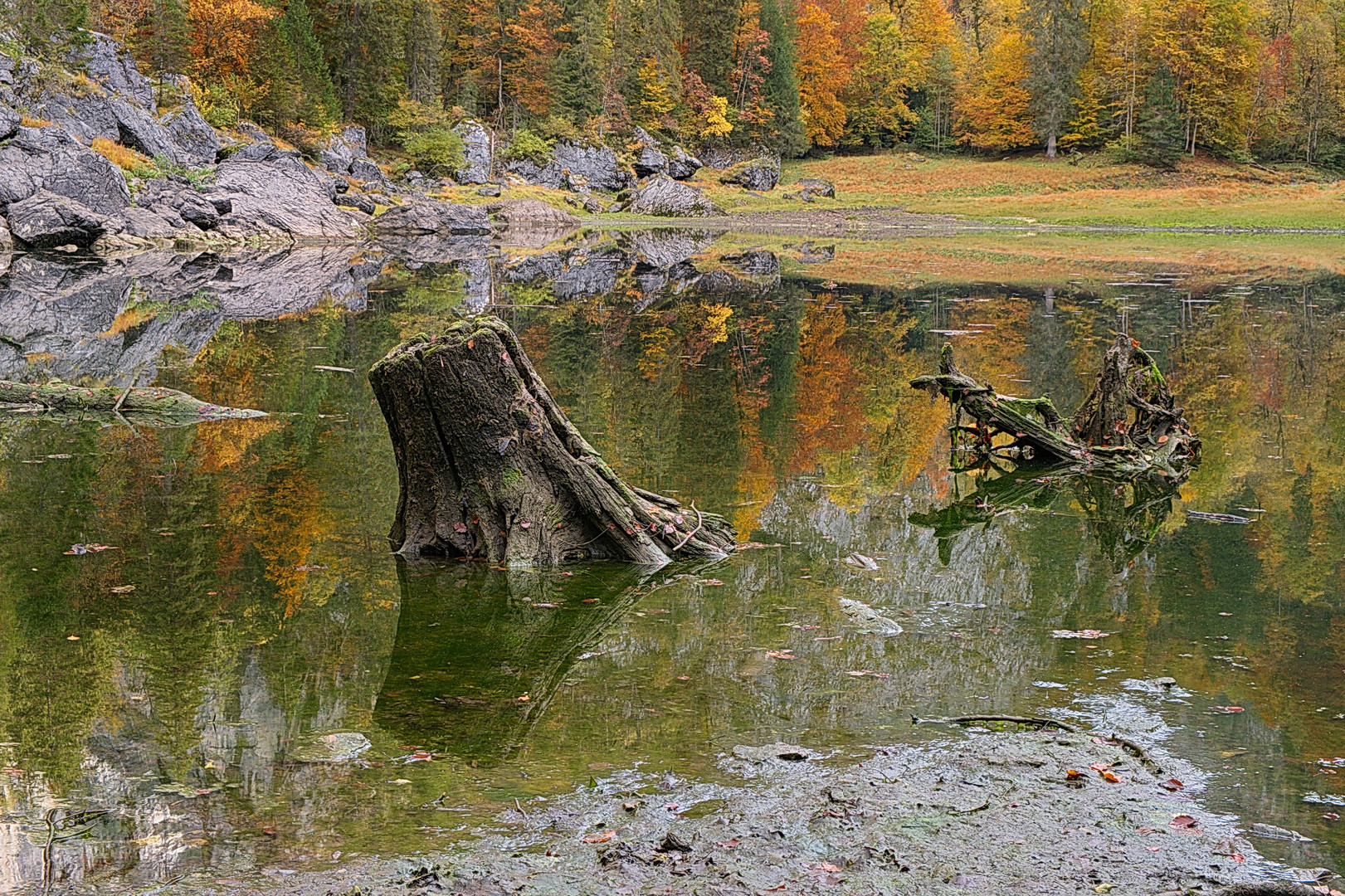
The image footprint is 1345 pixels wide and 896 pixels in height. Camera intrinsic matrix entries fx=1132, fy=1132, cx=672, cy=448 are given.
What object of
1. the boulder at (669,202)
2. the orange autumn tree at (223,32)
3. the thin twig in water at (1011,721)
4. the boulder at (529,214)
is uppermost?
the orange autumn tree at (223,32)

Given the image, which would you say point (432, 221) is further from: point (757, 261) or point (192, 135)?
point (757, 261)

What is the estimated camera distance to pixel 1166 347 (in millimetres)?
19031

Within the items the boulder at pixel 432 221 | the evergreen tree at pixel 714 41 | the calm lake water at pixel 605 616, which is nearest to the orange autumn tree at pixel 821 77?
the evergreen tree at pixel 714 41

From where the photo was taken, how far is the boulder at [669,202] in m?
67.2

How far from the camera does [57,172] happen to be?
121 ft

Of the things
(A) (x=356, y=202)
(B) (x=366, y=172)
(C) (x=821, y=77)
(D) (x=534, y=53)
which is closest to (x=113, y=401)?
(A) (x=356, y=202)

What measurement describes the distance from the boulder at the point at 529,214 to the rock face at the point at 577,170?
589 centimetres

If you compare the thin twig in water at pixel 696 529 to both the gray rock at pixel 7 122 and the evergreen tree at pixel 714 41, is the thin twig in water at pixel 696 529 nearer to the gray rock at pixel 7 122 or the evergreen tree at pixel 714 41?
the gray rock at pixel 7 122

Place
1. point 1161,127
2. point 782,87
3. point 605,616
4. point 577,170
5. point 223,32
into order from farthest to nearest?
1. point 782,87
2. point 1161,127
3. point 577,170
4. point 223,32
5. point 605,616

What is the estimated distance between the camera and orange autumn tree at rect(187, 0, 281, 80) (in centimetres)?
5938

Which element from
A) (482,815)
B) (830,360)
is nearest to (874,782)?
(482,815)

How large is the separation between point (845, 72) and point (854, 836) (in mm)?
91473

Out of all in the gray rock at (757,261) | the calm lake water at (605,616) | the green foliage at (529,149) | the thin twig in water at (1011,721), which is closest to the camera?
the calm lake water at (605,616)

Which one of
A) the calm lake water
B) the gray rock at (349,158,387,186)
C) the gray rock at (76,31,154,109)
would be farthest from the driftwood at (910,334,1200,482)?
the gray rock at (349,158,387,186)
